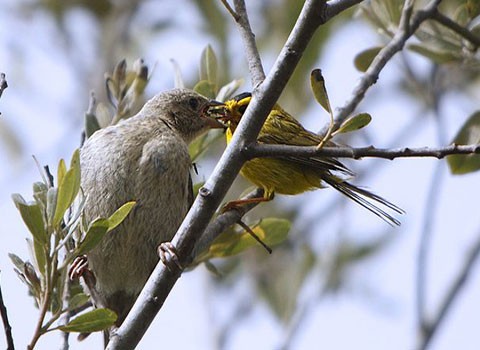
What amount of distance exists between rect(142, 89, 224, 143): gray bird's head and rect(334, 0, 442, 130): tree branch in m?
1.09

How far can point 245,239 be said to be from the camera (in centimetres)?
415

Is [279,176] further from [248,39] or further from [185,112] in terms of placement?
[248,39]

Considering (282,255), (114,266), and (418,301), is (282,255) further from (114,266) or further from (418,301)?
(114,266)

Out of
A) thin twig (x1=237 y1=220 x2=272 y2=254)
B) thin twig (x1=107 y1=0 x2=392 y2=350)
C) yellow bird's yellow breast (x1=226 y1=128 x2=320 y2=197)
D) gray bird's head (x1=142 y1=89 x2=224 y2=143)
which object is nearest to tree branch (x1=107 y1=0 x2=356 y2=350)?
thin twig (x1=107 y1=0 x2=392 y2=350)

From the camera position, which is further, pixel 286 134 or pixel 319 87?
pixel 286 134

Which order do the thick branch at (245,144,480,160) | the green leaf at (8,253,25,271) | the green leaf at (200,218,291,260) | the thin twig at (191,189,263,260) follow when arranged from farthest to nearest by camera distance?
the green leaf at (200,218,291,260) < the thin twig at (191,189,263,260) < the green leaf at (8,253,25,271) < the thick branch at (245,144,480,160)

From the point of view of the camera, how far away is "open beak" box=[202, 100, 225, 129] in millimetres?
4613

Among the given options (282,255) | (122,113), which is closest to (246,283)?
(282,255)

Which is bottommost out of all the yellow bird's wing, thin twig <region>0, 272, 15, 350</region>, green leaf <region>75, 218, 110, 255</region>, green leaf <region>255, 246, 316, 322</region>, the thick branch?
green leaf <region>255, 246, 316, 322</region>

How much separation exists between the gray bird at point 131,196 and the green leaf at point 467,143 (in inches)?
49.2

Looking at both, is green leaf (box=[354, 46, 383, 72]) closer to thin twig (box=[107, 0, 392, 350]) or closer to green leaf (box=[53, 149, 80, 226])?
thin twig (box=[107, 0, 392, 350])

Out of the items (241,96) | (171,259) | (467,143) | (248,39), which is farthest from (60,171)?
(241,96)

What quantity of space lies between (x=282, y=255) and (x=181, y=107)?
3358mm

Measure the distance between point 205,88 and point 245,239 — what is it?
796mm
